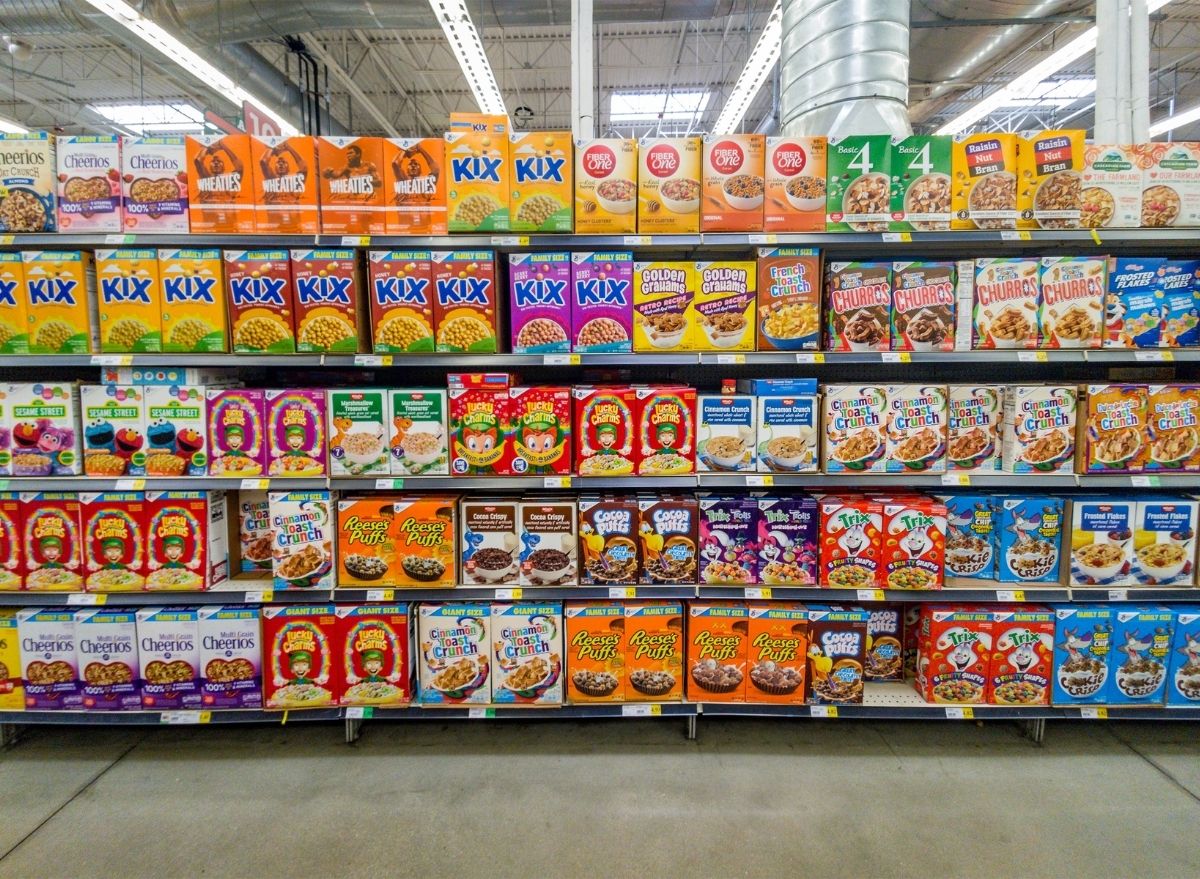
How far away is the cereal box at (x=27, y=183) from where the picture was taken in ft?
7.30

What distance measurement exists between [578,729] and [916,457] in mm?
1838

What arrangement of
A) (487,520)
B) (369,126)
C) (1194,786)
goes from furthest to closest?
(369,126)
(487,520)
(1194,786)

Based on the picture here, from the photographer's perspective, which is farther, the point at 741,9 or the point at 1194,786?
the point at 741,9

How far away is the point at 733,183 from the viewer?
2238mm

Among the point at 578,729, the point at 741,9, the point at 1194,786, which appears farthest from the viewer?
the point at 741,9

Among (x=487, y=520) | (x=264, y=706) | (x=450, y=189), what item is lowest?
(x=264, y=706)

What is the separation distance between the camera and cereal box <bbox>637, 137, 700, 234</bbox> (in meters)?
2.23

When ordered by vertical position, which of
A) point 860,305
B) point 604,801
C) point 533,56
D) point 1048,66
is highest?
point 533,56

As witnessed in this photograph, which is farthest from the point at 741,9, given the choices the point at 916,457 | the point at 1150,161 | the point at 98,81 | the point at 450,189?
the point at 98,81

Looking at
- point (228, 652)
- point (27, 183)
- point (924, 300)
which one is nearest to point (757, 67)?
point (924, 300)

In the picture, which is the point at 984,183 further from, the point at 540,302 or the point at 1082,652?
the point at 1082,652

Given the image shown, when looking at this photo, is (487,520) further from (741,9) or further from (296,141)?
(741,9)

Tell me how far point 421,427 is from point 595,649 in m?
1.15

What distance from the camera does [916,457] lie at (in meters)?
2.29
